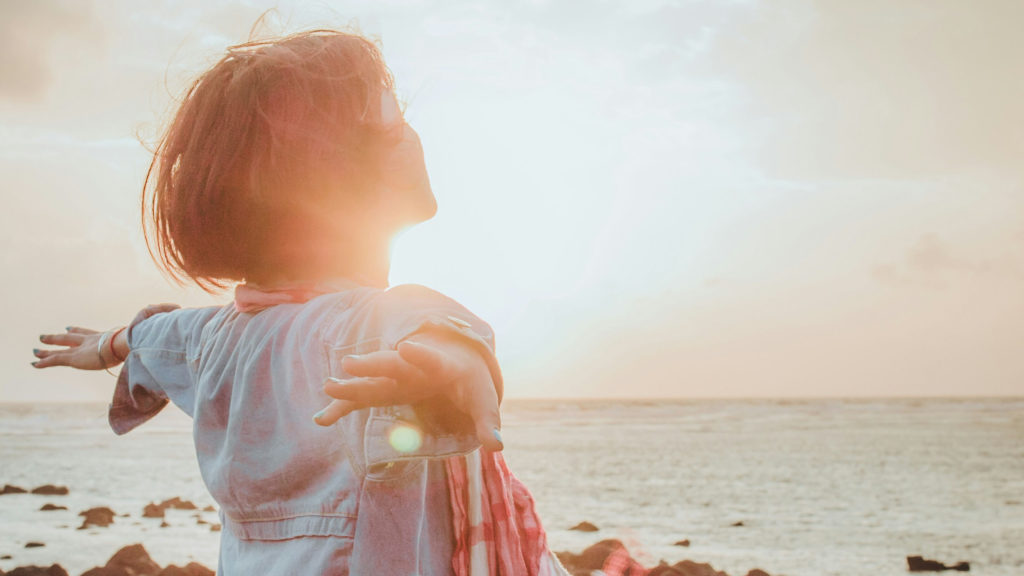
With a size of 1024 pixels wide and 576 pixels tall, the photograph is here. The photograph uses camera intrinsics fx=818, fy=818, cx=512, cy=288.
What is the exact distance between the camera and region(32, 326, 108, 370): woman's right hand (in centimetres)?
186

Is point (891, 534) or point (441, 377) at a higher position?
point (441, 377)

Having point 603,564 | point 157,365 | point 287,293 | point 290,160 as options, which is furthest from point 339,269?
point 603,564

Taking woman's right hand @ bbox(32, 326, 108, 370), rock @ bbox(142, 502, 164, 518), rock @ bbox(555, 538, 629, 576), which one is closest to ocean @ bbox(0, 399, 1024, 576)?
rock @ bbox(142, 502, 164, 518)

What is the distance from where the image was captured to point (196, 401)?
1.53 metres

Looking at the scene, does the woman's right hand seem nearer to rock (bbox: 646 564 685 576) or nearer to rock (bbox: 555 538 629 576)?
rock (bbox: 646 564 685 576)

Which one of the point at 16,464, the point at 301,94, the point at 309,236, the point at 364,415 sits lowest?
the point at 16,464

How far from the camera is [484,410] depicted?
0.93 metres

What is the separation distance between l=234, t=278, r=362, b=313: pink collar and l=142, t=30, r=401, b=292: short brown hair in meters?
0.05

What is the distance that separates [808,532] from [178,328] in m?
8.45


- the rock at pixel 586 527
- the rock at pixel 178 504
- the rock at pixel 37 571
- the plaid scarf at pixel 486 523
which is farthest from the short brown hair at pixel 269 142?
the rock at pixel 178 504

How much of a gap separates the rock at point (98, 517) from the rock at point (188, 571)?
318 centimetres

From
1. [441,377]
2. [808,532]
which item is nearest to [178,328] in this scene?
[441,377]

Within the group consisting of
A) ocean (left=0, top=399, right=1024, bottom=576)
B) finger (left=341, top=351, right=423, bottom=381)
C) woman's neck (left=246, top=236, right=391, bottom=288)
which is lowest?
ocean (left=0, top=399, right=1024, bottom=576)

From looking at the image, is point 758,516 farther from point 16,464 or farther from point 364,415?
point 16,464
